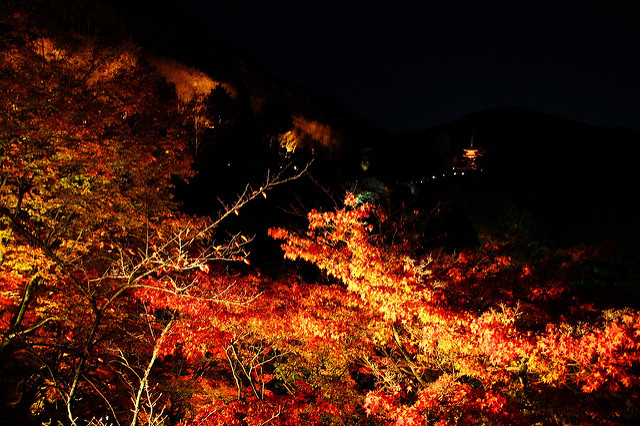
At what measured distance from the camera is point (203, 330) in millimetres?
9305

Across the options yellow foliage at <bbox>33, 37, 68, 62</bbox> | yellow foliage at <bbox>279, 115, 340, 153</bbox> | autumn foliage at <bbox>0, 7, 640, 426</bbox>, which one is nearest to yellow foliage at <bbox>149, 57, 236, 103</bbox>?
yellow foliage at <bbox>279, 115, 340, 153</bbox>

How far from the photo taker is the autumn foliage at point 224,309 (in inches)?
283

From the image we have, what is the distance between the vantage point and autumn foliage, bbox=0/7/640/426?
7.19m

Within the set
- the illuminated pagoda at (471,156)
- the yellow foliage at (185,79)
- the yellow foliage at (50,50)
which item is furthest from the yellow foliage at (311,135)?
the yellow foliage at (50,50)

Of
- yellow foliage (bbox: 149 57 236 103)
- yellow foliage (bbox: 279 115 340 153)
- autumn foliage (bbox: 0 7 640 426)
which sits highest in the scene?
yellow foliage (bbox: 149 57 236 103)

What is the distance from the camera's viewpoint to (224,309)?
31.2 feet

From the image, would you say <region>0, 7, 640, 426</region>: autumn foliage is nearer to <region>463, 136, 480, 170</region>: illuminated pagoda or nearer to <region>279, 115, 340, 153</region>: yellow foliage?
<region>279, 115, 340, 153</region>: yellow foliage

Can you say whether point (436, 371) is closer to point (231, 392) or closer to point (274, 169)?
point (231, 392)

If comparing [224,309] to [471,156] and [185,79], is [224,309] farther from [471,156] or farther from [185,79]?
[471,156]

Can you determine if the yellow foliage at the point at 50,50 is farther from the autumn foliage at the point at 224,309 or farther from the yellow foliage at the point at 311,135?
the yellow foliage at the point at 311,135

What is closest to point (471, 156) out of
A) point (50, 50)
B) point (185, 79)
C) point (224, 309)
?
point (185, 79)

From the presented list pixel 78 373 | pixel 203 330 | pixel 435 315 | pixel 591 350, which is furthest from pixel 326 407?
pixel 78 373

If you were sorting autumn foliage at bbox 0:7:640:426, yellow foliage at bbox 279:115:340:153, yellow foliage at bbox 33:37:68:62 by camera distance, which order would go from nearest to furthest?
autumn foliage at bbox 0:7:640:426 < yellow foliage at bbox 33:37:68:62 < yellow foliage at bbox 279:115:340:153

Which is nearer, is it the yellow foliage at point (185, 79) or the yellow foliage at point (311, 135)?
the yellow foliage at point (185, 79)
